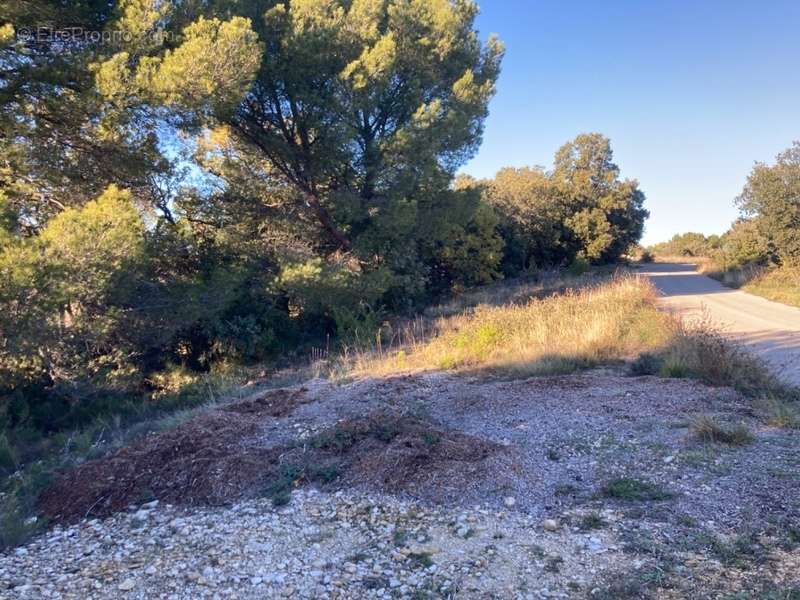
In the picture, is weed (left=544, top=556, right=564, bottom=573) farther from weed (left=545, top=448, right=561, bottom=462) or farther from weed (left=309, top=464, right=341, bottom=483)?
weed (left=309, top=464, right=341, bottom=483)

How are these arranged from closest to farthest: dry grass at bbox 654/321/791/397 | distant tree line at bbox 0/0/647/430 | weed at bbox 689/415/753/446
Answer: weed at bbox 689/415/753/446 → dry grass at bbox 654/321/791/397 → distant tree line at bbox 0/0/647/430

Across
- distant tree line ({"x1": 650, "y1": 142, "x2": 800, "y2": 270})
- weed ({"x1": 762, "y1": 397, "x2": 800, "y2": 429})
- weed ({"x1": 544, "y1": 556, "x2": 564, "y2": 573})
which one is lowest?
weed ({"x1": 762, "y1": 397, "x2": 800, "y2": 429})

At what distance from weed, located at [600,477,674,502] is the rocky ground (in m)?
0.02

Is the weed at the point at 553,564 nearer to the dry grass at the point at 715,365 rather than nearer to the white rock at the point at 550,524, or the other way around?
the white rock at the point at 550,524

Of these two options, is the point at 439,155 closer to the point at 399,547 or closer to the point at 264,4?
the point at 264,4

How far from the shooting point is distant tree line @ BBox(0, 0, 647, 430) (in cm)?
866

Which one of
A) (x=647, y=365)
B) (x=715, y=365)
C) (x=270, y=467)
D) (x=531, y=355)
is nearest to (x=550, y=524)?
(x=270, y=467)

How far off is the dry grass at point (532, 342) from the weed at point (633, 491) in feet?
13.2

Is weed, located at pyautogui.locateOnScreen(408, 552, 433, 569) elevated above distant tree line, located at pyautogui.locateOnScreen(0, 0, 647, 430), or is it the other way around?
distant tree line, located at pyautogui.locateOnScreen(0, 0, 647, 430)

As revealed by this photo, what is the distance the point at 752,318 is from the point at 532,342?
8.12m

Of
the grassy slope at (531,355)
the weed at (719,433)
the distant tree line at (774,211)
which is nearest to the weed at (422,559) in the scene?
the grassy slope at (531,355)

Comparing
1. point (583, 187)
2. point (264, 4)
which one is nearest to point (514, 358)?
point (264, 4)

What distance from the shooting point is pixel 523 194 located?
27812mm

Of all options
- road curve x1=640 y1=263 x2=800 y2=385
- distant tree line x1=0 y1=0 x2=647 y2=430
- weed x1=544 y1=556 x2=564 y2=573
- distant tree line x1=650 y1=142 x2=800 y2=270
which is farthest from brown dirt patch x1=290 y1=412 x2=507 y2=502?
distant tree line x1=650 y1=142 x2=800 y2=270
